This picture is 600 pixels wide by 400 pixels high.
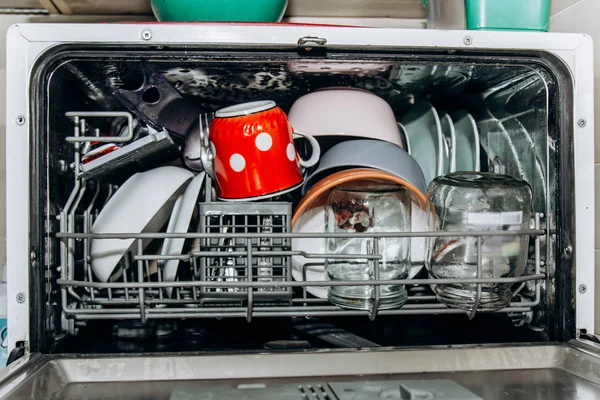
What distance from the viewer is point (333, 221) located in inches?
37.7

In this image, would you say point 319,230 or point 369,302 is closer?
point 369,302

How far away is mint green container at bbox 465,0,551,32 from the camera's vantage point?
34.6 inches

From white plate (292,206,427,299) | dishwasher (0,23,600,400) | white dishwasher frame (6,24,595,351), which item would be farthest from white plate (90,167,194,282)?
white plate (292,206,427,299)

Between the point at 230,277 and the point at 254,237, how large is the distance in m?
0.08

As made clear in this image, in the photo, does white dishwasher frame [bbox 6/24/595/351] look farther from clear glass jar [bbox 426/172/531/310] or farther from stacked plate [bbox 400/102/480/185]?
stacked plate [bbox 400/102/480/185]

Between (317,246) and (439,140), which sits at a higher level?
(439,140)

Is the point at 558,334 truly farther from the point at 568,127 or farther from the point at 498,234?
the point at 568,127


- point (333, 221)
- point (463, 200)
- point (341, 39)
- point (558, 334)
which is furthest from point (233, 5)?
point (558, 334)

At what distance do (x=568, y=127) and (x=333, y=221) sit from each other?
1.30ft

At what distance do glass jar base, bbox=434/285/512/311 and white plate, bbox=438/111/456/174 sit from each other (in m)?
0.25

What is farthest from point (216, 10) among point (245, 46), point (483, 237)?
point (483, 237)

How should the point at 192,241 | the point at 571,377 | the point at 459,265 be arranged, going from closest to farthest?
the point at 571,377 → the point at 459,265 → the point at 192,241

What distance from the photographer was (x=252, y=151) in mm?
815

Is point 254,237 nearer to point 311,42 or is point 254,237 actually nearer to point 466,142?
point 311,42
